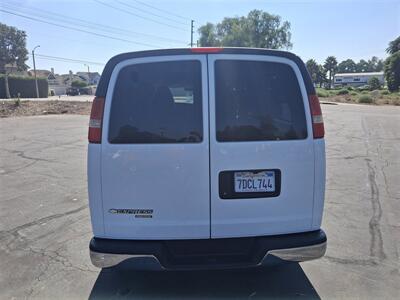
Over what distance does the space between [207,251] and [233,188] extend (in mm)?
598

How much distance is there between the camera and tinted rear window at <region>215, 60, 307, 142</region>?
2.73m

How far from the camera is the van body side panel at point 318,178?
281 centimetres

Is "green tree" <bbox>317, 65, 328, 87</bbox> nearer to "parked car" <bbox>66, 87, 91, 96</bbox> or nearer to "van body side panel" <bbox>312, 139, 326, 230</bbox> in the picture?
"parked car" <bbox>66, 87, 91, 96</bbox>

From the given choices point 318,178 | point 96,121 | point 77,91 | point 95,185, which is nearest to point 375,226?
point 318,178

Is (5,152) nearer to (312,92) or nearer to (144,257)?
(144,257)

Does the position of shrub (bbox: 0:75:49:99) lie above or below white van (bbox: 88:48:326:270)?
above

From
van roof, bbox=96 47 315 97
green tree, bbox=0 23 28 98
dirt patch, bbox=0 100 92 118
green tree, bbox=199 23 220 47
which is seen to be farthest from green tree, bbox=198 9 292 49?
van roof, bbox=96 47 315 97

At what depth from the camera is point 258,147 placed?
8.89 ft

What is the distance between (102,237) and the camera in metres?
2.81

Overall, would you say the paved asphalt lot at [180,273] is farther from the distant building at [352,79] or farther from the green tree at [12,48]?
the distant building at [352,79]

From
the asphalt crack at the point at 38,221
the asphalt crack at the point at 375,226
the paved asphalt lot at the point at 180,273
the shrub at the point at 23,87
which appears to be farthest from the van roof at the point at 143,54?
the shrub at the point at 23,87

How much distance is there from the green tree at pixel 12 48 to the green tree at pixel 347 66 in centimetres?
14637

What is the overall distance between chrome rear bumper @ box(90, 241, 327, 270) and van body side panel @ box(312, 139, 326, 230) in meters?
0.21

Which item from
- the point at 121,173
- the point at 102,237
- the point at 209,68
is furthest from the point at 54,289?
the point at 209,68
